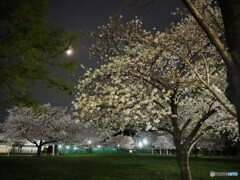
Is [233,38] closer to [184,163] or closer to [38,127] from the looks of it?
[184,163]

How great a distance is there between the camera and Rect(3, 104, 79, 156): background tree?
61.6 metres

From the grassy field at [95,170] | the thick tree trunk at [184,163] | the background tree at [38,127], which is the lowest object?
the grassy field at [95,170]

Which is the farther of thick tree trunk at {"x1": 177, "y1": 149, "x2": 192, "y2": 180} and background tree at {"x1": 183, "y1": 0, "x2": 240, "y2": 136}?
thick tree trunk at {"x1": 177, "y1": 149, "x2": 192, "y2": 180}

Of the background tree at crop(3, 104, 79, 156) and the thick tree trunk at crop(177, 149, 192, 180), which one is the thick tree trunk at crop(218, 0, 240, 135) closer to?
the thick tree trunk at crop(177, 149, 192, 180)

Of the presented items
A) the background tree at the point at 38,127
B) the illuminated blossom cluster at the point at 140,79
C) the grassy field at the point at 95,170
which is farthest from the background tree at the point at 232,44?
the background tree at the point at 38,127

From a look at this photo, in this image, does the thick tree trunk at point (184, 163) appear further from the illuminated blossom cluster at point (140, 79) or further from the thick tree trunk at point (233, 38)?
the thick tree trunk at point (233, 38)

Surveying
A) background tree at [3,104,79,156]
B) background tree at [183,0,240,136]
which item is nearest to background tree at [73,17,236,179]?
background tree at [183,0,240,136]

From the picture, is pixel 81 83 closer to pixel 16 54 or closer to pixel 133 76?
pixel 133 76

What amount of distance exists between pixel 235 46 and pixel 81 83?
31.7 feet

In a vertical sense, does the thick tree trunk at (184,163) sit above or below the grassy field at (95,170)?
above

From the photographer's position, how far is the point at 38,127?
62062mm

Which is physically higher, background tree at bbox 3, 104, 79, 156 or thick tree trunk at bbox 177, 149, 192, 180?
background tree at bbox 3, 104, 79, 156

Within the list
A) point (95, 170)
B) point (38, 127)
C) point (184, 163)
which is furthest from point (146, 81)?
point (38, 127)

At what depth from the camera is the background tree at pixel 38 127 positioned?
6159 centimetres
